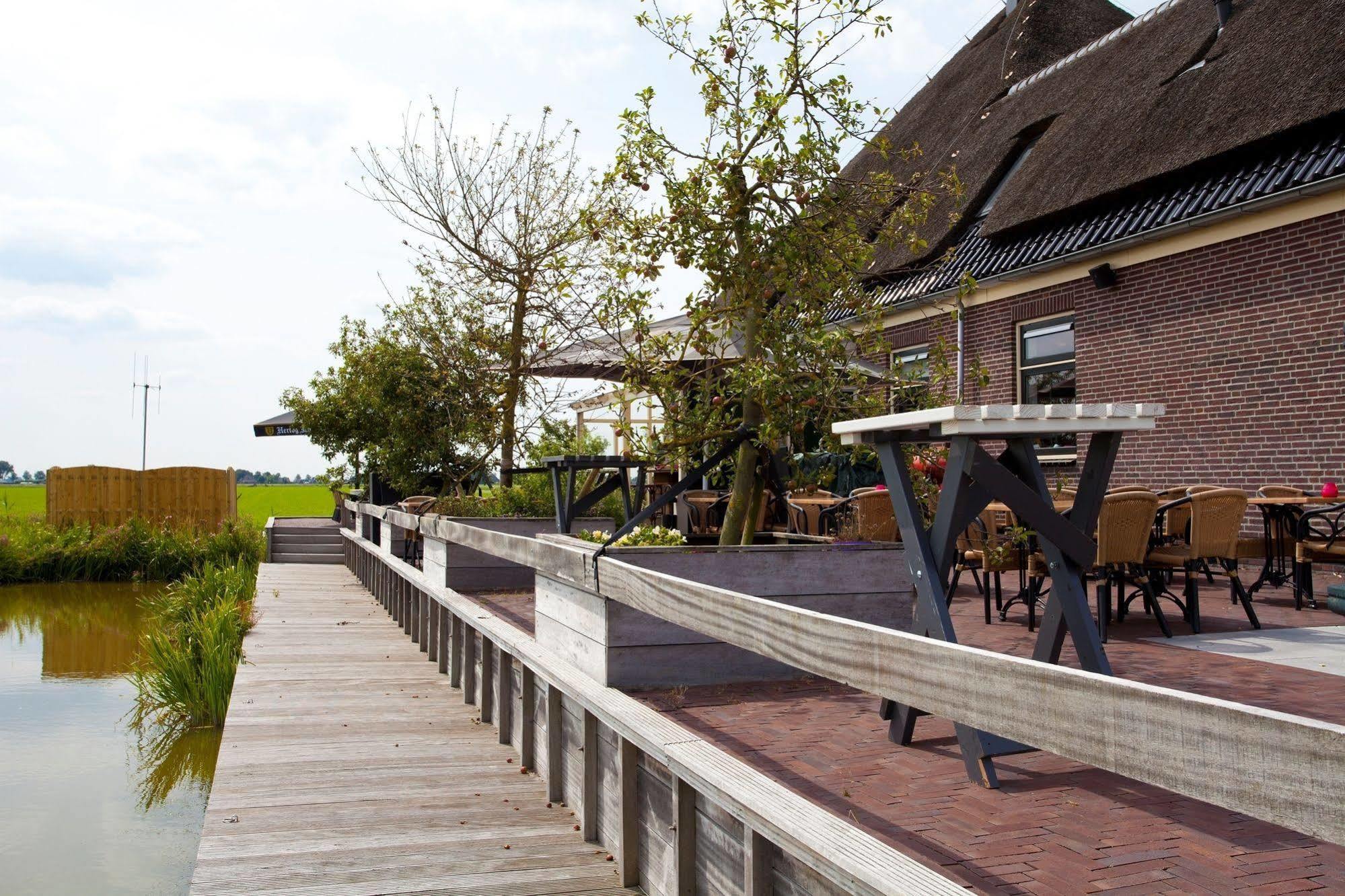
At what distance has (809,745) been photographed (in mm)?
3633

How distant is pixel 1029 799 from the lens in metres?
3.10

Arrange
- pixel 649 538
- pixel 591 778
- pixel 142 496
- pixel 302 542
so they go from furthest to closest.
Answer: pixel 142 496
pixel 302 542
pixel 649 538
pixel 591 778

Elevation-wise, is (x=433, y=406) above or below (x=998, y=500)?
above

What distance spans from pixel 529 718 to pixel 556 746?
660mm

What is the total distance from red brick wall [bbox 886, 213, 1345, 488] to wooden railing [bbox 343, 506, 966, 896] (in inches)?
166

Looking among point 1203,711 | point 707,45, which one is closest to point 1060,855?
point 1203,711

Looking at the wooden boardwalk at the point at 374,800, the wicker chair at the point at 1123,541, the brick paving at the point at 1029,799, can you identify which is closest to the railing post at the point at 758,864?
the brick paving at the point at 1029,799

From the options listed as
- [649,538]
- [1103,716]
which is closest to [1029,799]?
[1103,716]

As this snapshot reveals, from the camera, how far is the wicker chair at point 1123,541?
578 cm

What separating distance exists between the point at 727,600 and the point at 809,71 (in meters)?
3.65

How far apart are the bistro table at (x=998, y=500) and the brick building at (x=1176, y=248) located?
8.44ft

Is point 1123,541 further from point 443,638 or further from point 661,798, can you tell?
point 443,638

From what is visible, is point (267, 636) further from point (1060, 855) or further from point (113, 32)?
point (1060, 855)

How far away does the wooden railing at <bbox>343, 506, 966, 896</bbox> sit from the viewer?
7.50ft
